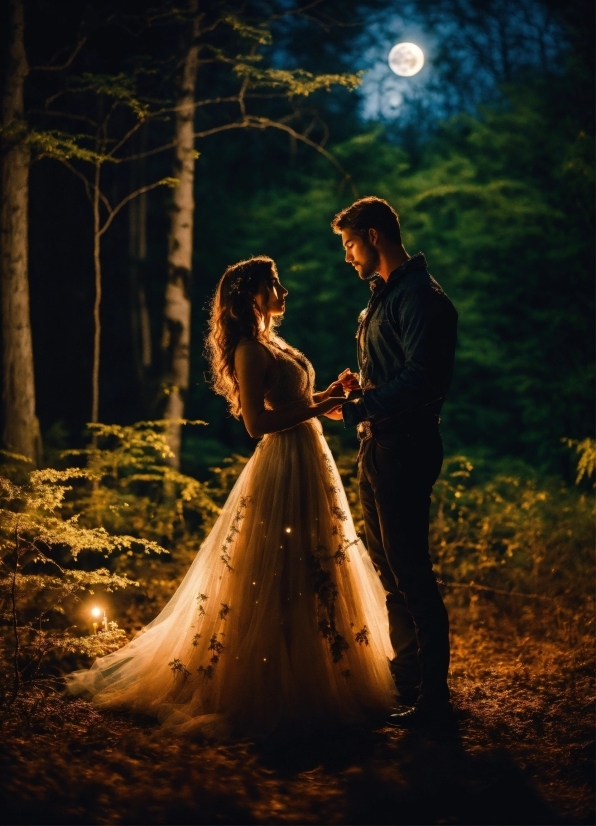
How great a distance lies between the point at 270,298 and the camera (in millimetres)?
4293

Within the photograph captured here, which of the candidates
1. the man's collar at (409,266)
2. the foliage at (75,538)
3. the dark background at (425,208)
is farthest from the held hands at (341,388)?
the dark background at (425,208)

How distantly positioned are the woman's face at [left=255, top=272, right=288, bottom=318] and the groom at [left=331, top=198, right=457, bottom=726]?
48cm

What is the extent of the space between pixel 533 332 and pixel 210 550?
24.3ft

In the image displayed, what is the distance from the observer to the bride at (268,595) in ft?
13.0

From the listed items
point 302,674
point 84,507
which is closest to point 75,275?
point 84,507

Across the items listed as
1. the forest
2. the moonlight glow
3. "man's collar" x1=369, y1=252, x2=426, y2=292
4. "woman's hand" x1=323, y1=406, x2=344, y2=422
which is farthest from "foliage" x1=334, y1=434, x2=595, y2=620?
the moonlight glow

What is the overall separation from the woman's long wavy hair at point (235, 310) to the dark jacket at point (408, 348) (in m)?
0.67

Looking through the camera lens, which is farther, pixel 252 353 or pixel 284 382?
pixel 284 382

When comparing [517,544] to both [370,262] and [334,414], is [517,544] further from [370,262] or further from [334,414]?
[370,262]

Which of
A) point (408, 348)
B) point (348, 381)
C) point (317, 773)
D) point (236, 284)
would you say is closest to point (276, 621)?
point (317, 773)

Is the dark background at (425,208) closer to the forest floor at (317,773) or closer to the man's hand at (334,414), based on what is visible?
the man's hand at (334,414)

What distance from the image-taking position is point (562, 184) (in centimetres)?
978

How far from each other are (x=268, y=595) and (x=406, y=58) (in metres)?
9.60

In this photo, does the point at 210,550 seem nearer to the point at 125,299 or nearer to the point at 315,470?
the point at 315,470
